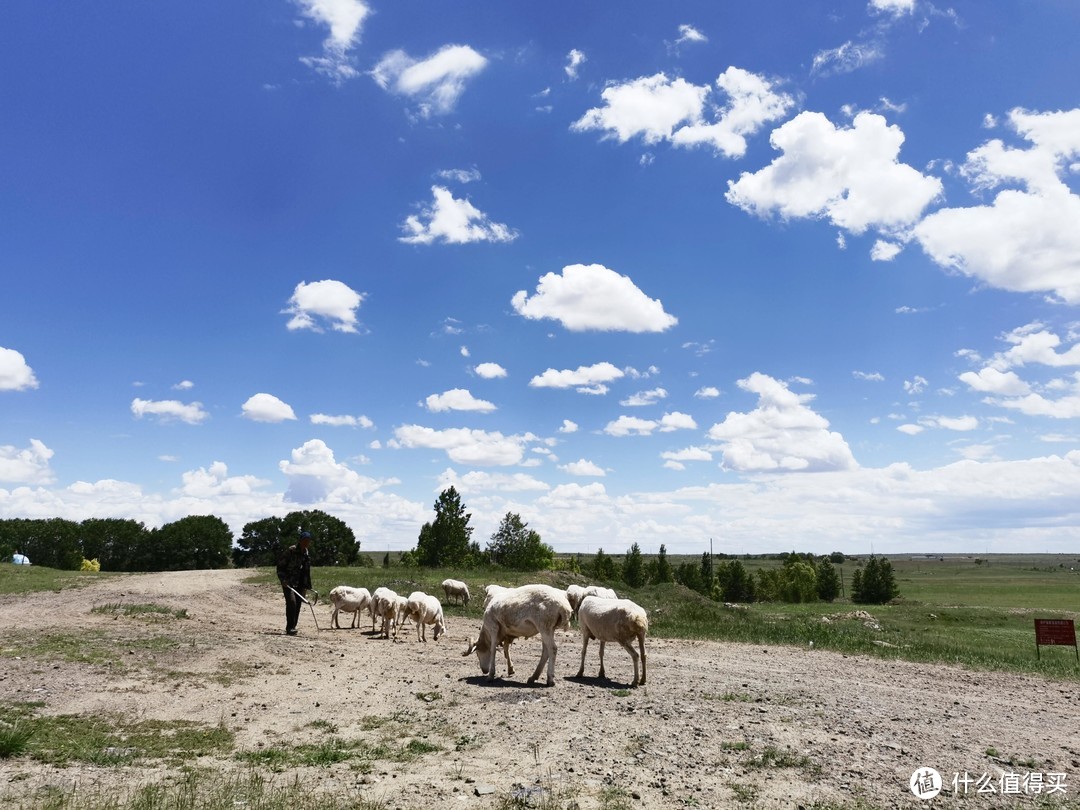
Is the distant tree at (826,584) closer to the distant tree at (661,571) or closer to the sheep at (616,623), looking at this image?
the distant tree at (661,571)

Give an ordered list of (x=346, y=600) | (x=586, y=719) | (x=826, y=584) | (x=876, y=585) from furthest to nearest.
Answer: (x=826, y=584) → (x=876, y=585) → (x=346, y=600) → (x=586, y=719)

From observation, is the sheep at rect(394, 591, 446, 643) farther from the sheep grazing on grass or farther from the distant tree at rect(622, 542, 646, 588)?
the distant tree at rect(622, 542, 646, 588)

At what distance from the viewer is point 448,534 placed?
258ft

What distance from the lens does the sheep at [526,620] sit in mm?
14477

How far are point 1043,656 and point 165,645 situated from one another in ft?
105

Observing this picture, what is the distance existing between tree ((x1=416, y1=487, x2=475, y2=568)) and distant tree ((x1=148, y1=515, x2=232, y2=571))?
113ft

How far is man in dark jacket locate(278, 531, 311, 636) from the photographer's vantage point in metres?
21.7

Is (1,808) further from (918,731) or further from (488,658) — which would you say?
(918,731)

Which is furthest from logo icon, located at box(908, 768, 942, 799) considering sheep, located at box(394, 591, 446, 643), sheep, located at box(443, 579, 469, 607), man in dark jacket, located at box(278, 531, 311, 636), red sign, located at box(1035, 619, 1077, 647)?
sheep, located at box(443, 579, 469, 607)

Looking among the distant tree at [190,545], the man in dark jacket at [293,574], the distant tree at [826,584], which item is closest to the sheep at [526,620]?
the man in dark jacket at [293,574]

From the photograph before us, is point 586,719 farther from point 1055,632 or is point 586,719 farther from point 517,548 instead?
point 517,548

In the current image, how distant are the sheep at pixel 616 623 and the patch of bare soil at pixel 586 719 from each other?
99cm

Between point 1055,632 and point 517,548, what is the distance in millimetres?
82824

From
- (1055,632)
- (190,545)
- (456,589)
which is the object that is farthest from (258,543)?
(1055,632)
